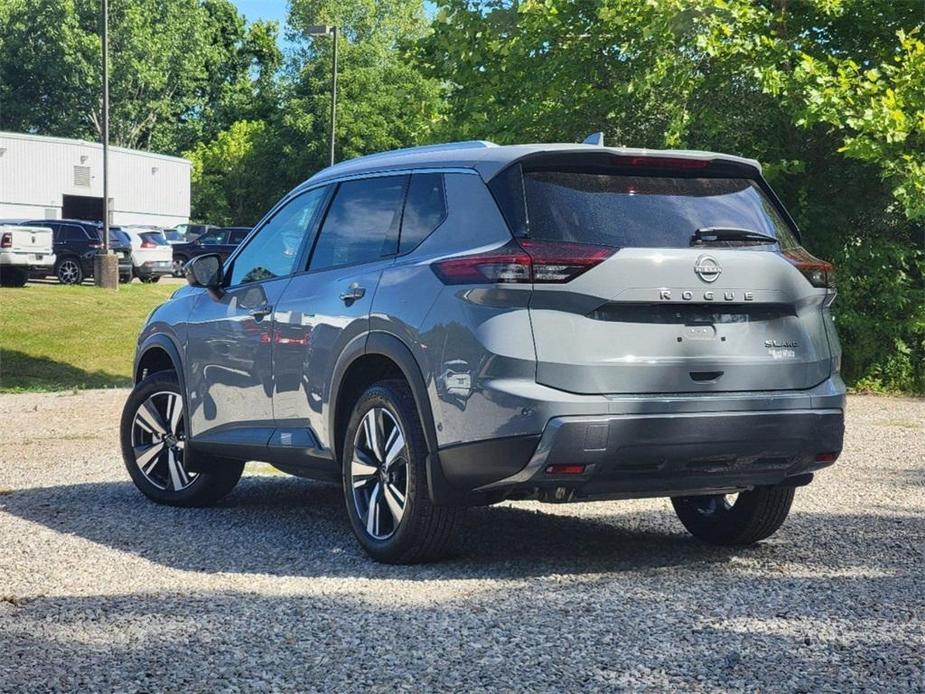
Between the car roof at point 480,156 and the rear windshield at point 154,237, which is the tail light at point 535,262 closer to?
the car roof at point 480,156

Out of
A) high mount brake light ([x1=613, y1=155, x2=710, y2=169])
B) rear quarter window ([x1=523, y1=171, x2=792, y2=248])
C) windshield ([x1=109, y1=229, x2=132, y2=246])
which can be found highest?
high mount brake light ([x1=613, y1=155, x2=710, y2=169])

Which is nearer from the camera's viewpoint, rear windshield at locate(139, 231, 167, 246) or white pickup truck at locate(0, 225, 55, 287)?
white pickup truck at locate(0, 225, 55, 287)

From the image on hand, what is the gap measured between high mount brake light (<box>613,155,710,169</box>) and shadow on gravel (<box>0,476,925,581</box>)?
1.81 meters

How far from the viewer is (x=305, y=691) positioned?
14.4 ft

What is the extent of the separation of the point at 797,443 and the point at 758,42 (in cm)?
1102

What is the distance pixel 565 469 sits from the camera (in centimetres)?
578

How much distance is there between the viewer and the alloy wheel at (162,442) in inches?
336

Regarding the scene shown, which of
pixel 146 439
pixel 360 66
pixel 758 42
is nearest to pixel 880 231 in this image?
pixel 758 42

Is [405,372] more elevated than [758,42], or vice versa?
[758,42]

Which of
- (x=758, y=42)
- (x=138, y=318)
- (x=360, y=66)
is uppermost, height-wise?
(x=360, y=66)

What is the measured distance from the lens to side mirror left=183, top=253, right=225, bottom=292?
316 inches

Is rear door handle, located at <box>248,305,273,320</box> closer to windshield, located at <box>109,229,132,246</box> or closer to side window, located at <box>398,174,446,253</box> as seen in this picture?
side window, located at <box>398,174,446,253</box>

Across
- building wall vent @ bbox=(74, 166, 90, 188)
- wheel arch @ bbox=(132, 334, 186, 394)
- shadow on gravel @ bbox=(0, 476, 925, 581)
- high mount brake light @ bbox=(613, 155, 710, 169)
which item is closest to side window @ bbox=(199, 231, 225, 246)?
building wall vent @ bbox=(74, 166, 90, 188)

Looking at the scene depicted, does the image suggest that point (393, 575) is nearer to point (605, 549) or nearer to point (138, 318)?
point (605, 549)
